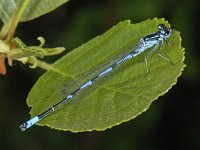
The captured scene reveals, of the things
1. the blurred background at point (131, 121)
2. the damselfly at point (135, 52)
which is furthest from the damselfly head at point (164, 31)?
the blurred background at point (131, 121)

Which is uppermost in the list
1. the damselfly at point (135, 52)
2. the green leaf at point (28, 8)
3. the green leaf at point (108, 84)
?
the green leaf at point (28, 8)

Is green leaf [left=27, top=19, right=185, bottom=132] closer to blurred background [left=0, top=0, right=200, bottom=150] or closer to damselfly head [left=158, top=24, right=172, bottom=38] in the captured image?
damselfly head [left=158, top=24, right=172, bottom=38]

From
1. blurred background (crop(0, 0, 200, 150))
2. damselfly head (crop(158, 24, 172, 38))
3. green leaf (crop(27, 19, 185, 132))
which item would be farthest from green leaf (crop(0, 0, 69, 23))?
blurred background (crop(0, 0, 200, 150))

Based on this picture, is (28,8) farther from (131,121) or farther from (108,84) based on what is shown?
(131,121)

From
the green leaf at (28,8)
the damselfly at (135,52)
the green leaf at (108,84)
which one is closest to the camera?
the green leaf at (108,84)

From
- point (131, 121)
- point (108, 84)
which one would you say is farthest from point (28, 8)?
point (131, 121)

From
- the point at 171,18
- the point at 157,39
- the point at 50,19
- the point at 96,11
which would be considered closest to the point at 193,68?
the point at 171,18

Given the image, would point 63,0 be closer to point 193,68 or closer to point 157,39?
point 157,39

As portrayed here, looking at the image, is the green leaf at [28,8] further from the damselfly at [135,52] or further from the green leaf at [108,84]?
the damselfly at [135,52]
